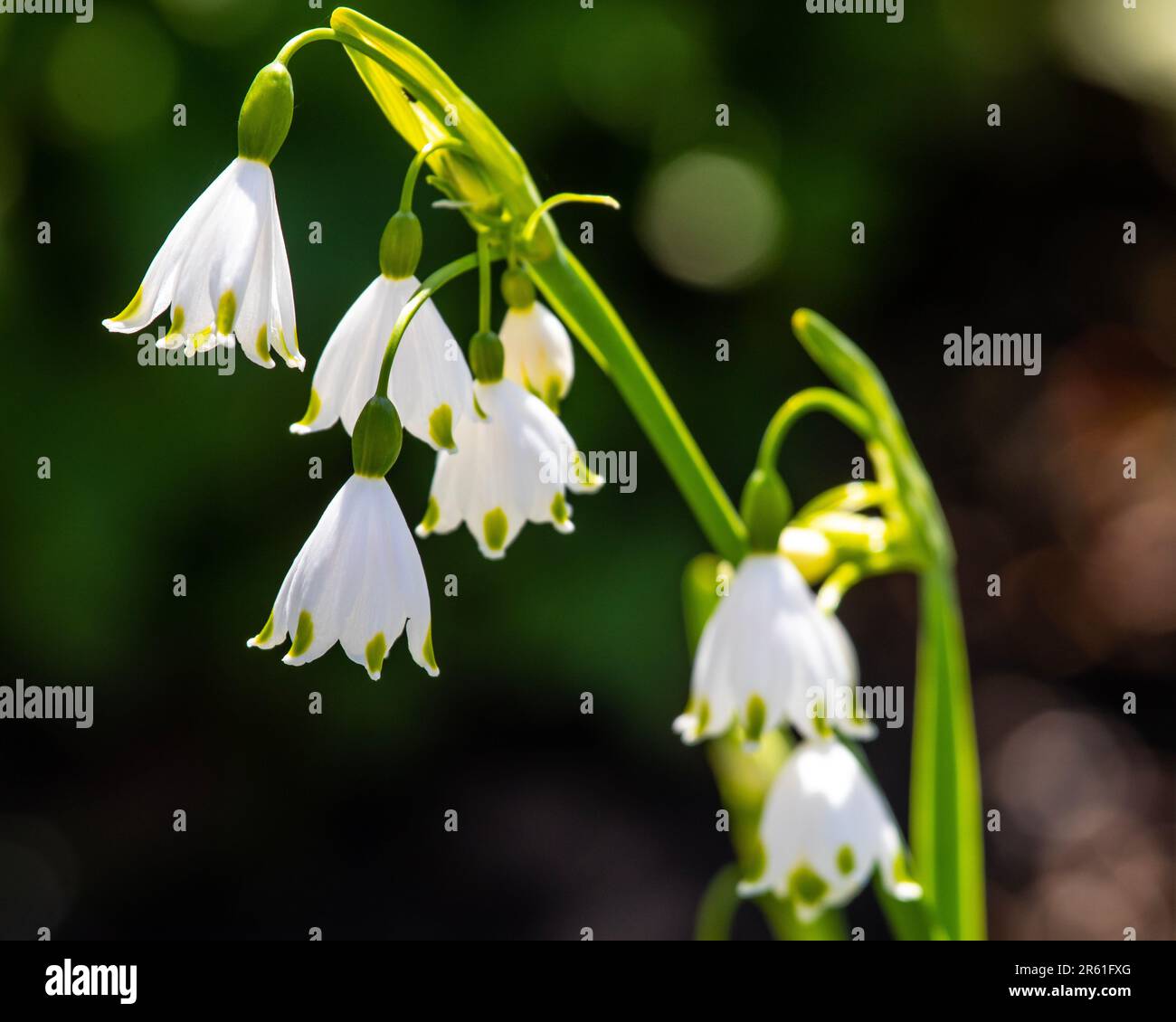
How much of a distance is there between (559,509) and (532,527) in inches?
65.3

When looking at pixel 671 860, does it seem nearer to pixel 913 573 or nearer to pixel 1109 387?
pixel 913 573

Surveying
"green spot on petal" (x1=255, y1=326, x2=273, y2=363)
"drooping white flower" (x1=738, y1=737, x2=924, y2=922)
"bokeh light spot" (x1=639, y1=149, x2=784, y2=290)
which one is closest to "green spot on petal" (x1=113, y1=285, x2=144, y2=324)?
"green spot on petal" (x1=255, y1=326, x2=273, y2=363)

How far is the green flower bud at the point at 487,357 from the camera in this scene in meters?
1.08

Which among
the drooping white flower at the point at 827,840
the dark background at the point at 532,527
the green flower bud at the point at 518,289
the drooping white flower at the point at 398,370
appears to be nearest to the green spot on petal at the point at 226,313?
the drooping white flower at the point at 398,370

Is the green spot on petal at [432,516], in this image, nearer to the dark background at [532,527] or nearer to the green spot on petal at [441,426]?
the green spot on petal at [441,426]

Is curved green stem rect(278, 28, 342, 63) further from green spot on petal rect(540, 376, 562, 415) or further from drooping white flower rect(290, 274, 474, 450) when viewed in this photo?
green spot on petal rect(540, 376, 562, 415)

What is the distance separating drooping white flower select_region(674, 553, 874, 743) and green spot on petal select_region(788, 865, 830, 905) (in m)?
0.19

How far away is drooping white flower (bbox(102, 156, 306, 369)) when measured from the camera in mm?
950

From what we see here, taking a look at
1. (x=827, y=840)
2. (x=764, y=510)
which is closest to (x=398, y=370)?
(x=764, y=510)

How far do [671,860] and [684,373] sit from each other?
4.17ft

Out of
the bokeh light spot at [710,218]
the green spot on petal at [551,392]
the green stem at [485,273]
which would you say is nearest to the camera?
the green stem at [485,273]

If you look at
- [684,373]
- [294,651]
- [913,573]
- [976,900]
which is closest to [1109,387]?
[913,573]

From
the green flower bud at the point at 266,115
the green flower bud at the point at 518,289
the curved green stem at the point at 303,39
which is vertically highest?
the curved green stem at the point at 303,39

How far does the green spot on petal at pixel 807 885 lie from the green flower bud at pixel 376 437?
0.68 meters
